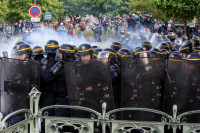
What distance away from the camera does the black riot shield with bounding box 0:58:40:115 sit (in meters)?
4.71

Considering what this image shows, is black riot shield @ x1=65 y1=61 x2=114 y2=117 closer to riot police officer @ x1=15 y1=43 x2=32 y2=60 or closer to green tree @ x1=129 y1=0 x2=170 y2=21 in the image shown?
riot police officer @ x1=15 y1=43 x2=32 y2=60

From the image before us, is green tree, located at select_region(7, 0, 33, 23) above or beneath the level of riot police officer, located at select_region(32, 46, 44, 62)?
above

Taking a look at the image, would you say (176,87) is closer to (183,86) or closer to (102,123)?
(183,86)

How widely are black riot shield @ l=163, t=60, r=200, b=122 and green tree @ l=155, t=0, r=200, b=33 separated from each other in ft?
55.9

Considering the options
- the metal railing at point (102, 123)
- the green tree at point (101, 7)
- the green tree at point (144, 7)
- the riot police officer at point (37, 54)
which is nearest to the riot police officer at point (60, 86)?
the metal railing at point (102, 123)

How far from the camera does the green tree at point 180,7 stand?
20922 millimetres

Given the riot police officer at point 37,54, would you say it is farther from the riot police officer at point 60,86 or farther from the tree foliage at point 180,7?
the tree foliage at point 180,7

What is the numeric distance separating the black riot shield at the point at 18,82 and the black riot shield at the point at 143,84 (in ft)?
3.83

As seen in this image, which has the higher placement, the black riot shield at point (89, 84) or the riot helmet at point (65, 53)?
the riot helmet at point (65, 53)

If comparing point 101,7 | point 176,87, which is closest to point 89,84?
point 176,87

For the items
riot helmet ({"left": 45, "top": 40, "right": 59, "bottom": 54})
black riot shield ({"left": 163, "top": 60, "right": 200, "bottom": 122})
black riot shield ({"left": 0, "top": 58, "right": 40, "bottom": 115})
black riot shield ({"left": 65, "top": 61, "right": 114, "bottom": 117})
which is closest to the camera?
black riot shield ({"left": 163, "top": 60, "right": 200, "bottom": 122})

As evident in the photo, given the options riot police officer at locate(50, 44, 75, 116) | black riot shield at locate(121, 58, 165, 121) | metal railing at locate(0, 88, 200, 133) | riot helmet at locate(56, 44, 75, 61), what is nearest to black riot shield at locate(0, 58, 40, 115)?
metal railing at locate(0, 88, 200, 133)

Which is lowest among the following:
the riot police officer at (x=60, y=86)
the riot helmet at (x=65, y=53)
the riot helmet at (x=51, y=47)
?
the riot police officer at (x=60, y=86)

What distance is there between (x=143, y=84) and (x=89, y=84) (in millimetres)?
669
